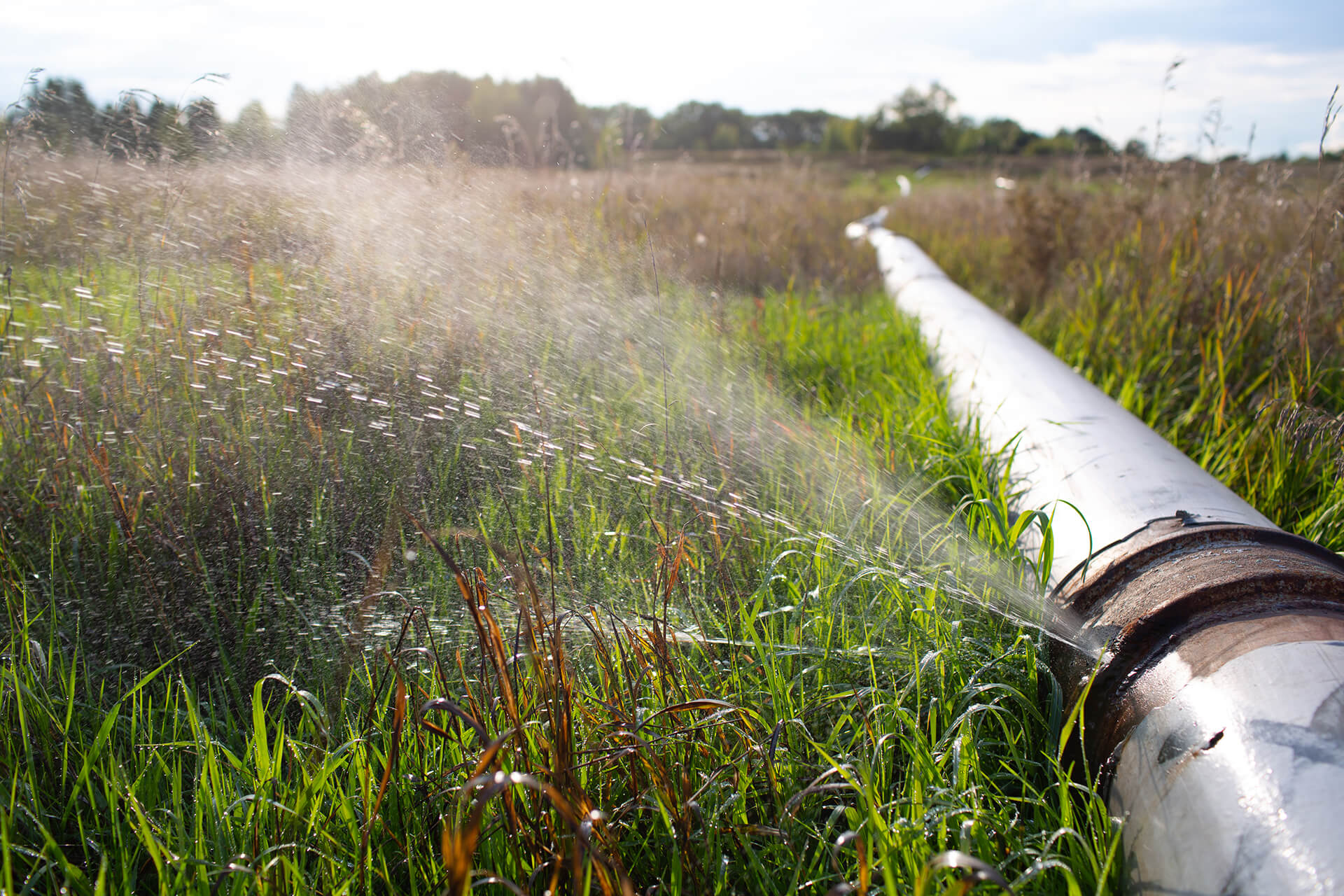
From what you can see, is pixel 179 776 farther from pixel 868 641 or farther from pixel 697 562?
pixel 868 641

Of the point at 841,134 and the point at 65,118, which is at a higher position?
the point at 841,134

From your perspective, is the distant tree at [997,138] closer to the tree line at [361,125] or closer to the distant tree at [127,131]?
the tree line at [361,125]

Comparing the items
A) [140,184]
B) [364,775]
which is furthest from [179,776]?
[140,184]

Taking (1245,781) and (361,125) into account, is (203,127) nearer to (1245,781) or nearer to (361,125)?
(361,125)

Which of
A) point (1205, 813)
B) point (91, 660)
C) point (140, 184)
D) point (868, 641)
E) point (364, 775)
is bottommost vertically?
point (91, 660)

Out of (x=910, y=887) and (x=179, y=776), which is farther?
(x=179, y=776)

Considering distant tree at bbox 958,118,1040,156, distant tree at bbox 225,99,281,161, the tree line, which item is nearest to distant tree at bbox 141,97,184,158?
the tree line

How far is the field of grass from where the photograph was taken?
121 cm

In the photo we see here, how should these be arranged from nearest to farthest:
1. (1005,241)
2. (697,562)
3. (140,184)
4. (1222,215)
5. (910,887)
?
1. (910,887)
2. (697,562)
3. (140,184)
4. (1222,215)
5. (1005,241)

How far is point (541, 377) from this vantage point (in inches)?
112

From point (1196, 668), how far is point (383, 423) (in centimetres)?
233

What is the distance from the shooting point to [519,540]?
57.9 inches

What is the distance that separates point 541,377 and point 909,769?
6.50 feet

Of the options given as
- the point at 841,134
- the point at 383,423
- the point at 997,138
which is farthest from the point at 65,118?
the point at 841,134
